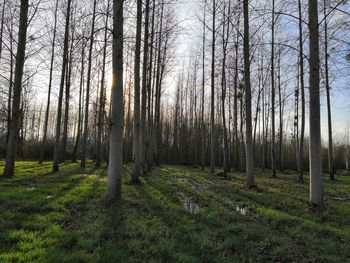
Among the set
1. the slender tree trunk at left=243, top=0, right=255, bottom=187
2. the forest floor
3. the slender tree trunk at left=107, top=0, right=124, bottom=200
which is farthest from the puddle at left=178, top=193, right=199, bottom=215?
the slender tree trunk at left=243, top=0, right=255, bottom=187

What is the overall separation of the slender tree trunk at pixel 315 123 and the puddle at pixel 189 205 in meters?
2.87

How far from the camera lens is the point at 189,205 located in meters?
6.36

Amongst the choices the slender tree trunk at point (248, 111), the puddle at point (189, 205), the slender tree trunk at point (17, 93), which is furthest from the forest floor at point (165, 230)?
the slender tree trunk at point (17, 93)

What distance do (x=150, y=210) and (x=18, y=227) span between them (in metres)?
2.47

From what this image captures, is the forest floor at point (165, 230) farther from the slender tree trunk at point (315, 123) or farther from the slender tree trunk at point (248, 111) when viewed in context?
the slender tree trunk at point (248, 111)

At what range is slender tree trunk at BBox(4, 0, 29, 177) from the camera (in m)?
10.2

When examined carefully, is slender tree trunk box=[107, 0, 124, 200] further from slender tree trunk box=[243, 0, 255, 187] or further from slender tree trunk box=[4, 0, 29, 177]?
slender tree trunk box=[4, 0, 29, 177]

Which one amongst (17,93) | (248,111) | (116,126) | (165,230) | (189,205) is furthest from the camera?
(17,93)

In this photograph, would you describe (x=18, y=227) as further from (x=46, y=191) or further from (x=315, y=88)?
(x=315, y=88)

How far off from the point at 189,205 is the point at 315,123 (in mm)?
3668

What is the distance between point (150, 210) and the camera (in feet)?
18.4

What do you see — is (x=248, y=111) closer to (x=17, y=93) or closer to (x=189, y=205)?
(x=189, y=205)

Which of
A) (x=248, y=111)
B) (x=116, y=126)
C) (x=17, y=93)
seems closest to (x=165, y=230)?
(x=116, y=126)

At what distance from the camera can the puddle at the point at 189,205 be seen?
5712 mm
